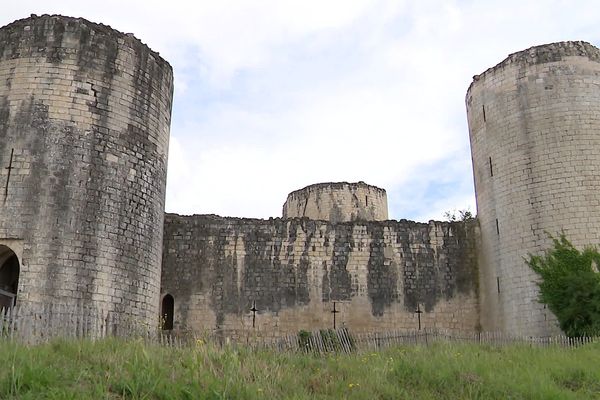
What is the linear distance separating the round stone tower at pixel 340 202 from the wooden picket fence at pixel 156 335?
43.9ft

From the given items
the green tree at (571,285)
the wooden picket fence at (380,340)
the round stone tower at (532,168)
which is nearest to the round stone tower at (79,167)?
the wooden picket fence at (380,340)

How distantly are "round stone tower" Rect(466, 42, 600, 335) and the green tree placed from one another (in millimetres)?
397

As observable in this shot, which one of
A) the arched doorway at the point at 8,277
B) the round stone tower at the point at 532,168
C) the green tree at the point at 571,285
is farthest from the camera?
the round stone tower at the point at 532,168

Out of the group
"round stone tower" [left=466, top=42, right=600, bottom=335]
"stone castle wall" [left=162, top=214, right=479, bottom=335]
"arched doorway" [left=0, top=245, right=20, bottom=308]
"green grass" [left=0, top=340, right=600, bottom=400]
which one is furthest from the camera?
"stone castle wall" [left=162, top=214, right=479, bottom=335]

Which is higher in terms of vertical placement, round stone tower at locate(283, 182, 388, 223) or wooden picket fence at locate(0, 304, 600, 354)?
round stone tower at locate(283, 182, 388, 223)

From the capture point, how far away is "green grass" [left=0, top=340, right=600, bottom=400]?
755cm

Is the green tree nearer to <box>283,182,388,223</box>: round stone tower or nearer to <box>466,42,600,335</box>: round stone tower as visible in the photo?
<box>466,42,600,335</box>: round stone tower

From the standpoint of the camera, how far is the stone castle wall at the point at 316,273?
18.4 m

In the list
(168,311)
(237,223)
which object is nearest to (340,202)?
(237,223)

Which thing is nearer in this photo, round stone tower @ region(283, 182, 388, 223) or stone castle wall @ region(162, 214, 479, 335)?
stone castle wall @ region(162, 214, 479, 335)

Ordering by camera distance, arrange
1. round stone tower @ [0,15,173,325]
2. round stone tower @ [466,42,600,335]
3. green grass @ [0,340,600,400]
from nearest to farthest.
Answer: green grass @ [0,340,600,400], round stone tower @ [0,15,173,325], round stone tower @ [466,42,600,335]

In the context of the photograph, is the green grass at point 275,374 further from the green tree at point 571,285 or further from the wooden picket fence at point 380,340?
the green tree at point 571,285

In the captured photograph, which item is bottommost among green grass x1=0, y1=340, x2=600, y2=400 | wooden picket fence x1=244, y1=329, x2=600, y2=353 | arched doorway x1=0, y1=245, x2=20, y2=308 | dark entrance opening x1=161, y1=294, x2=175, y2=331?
green grass x1=0, y1=340, x2=600, y2=400

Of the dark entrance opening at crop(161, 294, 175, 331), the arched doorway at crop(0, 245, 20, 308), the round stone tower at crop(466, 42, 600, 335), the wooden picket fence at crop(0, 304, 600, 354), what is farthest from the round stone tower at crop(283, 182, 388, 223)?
the arched doorway at crop(0, 245, 20, 308)
